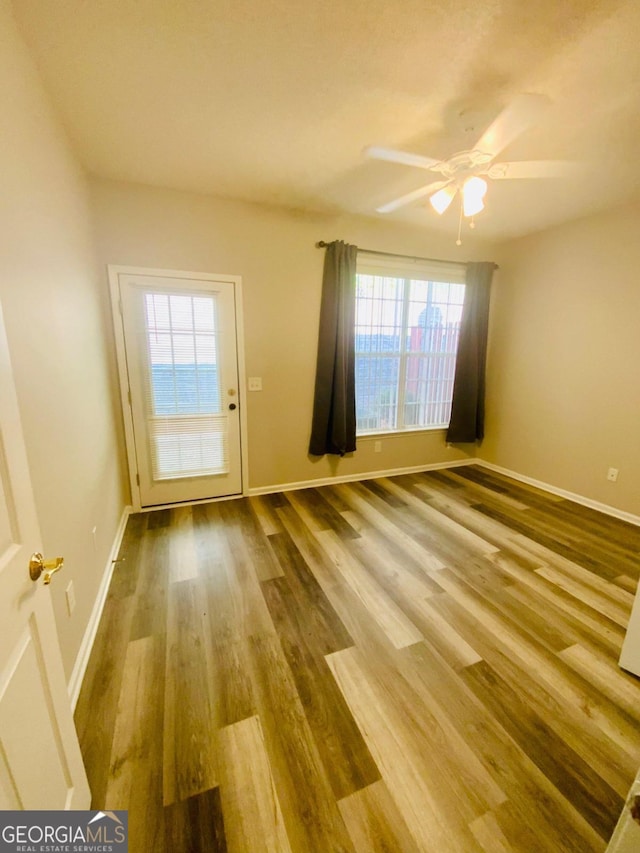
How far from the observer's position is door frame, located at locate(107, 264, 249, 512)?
8.54ft

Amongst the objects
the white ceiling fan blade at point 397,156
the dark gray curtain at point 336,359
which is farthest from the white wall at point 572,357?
the white ceiling fan blade at point 397,156

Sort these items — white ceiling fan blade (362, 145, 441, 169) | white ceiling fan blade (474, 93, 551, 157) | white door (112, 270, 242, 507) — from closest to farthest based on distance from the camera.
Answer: white ceiling fan blade (474, 93, 551, 157) < white ceiling fan blade (362, 145, 441, 169) < white door (112, 270, 242, 507)

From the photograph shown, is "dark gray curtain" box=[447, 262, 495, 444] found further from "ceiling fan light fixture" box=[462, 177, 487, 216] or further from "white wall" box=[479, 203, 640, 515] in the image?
"ceiling fan light fixture" box=[462, 177, 487, 216]

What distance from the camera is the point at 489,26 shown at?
126 centimetres

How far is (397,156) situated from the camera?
1667mm

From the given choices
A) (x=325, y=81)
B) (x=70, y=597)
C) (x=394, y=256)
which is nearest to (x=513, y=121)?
(x=325, y=81)

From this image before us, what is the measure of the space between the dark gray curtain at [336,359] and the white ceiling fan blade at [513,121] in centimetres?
155

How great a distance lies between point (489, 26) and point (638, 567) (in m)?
3.07

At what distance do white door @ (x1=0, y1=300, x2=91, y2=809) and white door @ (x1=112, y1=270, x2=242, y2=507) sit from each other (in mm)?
2178

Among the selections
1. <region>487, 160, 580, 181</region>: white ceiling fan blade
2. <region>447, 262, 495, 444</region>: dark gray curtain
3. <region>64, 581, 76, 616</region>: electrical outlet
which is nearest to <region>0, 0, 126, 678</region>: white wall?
<region>64, 581, 76, 616</region>: electrical outlet

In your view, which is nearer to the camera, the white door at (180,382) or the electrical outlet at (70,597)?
the electrical outlet at (70,597)

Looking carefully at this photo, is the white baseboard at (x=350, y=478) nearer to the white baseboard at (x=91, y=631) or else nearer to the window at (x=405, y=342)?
the window at (x=405, y=342)

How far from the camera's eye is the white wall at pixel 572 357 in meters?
2.88

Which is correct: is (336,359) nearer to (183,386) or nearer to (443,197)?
(183,386)
